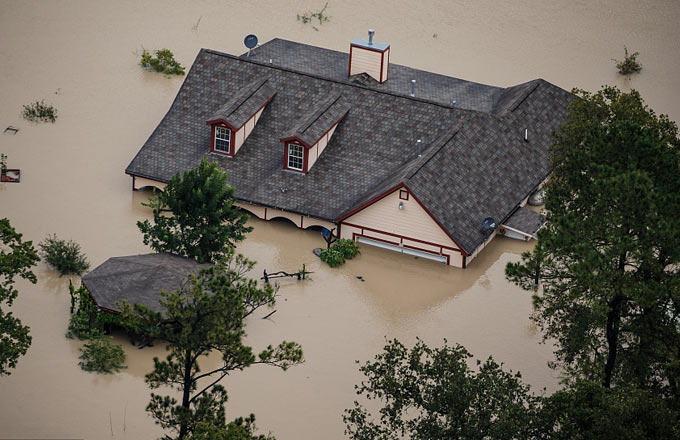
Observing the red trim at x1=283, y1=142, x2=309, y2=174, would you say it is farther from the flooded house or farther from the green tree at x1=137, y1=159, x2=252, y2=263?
the green tree at x1=137, y1=159, x2=252, y2=263

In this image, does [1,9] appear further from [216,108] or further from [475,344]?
[475,344]

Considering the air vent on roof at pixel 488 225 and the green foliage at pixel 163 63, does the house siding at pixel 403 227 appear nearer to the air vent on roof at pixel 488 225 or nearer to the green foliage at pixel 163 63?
the air vent on roof at pixel 488 225

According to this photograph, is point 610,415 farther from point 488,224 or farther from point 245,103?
point 245,103

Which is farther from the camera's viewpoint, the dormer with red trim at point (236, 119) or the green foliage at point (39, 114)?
the green foliage at point (39, 114)

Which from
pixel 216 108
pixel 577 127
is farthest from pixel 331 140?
pixel 577 127

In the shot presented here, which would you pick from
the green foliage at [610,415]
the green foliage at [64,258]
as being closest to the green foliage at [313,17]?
the green foliage at [64,258]

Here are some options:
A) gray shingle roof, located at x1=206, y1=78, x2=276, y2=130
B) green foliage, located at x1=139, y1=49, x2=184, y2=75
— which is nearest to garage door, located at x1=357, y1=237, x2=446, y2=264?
gray shingle roof, located at x1=206, y1=78, x2=276, y2=130

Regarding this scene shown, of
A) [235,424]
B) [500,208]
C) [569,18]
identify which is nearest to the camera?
[235,424]
